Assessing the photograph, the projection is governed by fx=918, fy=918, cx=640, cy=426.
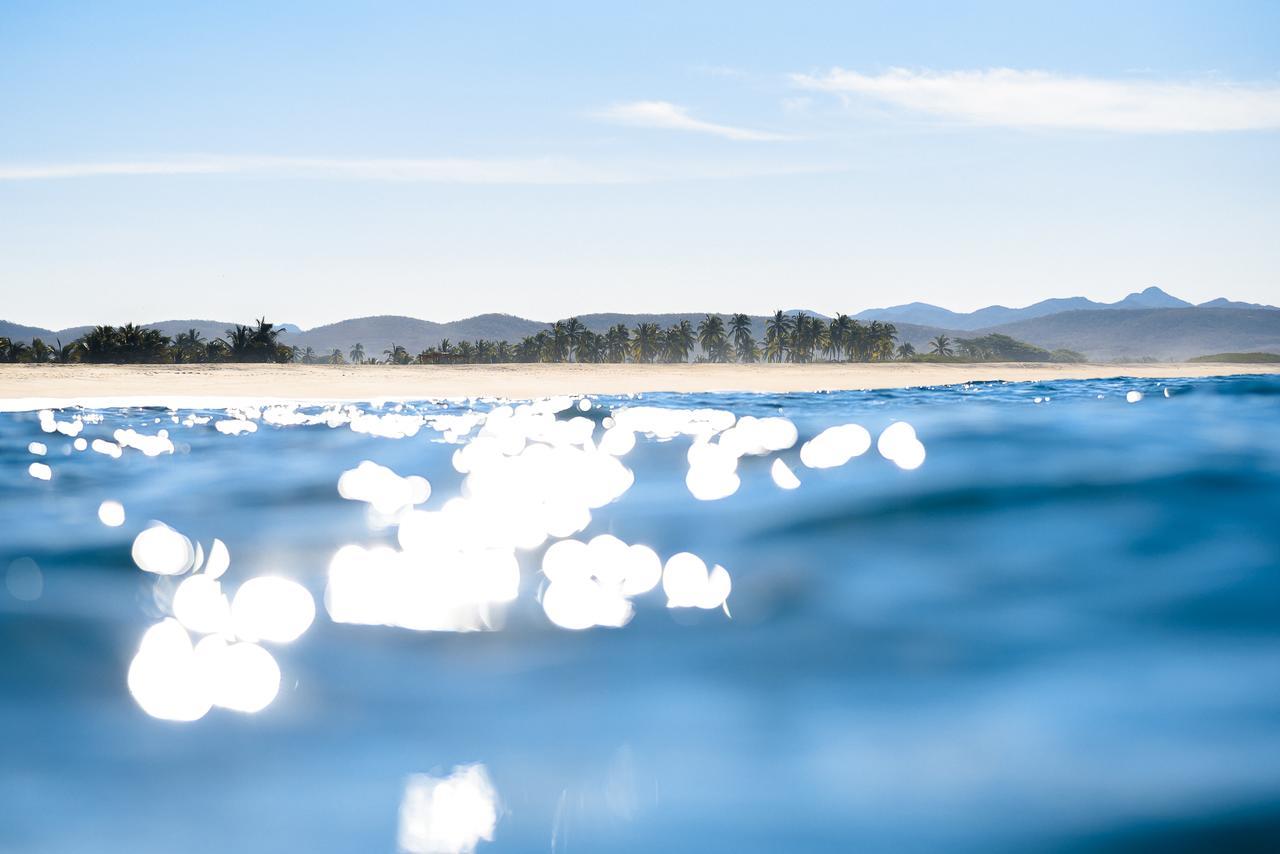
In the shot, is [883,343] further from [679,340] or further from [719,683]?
[719,683]

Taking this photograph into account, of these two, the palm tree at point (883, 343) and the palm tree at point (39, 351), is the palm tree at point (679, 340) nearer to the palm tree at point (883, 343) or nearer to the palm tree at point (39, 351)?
the palm tree at point (883, 343)

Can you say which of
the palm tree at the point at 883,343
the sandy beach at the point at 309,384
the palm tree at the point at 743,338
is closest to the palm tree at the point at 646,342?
the palm tree at the point at 743,338

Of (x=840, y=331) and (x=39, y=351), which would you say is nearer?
(x=39, y=351)

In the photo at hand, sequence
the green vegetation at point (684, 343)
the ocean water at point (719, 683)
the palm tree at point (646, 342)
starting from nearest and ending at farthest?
1. the ocean water at point (719, 683)
2. the green vegetation at point (684, 343)
3. the palm tree at point (646, 342)

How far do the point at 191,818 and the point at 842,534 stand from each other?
3.95 m

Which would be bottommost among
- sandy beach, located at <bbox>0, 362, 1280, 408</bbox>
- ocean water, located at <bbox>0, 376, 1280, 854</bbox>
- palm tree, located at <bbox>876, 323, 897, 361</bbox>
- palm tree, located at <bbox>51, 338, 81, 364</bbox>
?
ocean water, located at <bbox>0, 376, 1280, 854</bbox>

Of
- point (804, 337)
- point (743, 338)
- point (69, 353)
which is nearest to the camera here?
point (69, 353)

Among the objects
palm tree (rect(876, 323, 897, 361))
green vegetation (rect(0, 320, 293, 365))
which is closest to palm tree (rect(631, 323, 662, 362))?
palm tree (rect(876, 323, 897, 361))

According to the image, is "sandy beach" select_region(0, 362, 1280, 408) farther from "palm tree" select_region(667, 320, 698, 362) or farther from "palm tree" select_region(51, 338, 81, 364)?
"palm tree" select_region(667, 320, 698, 362)

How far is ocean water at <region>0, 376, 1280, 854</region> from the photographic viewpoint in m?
2.50

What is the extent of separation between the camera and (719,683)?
3.36 m

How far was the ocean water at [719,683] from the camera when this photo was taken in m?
2.50

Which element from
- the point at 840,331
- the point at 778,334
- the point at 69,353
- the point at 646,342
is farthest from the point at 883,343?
the point at 69,353

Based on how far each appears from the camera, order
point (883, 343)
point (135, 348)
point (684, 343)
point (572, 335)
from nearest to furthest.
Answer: point (135, 348) < point (572, 335) < point (883, 343) < point (684, 343)
